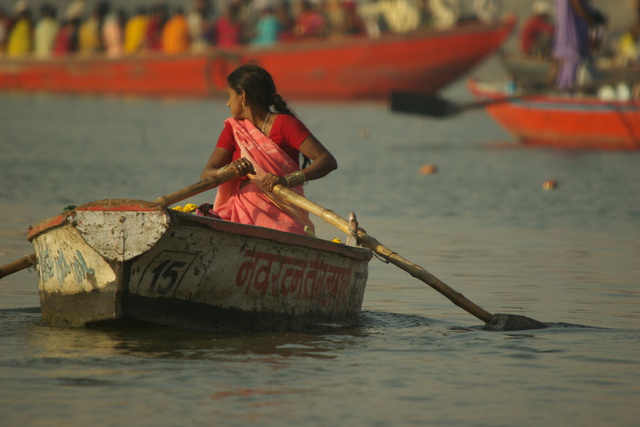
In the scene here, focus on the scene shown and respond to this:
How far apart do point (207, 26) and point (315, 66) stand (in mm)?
3658

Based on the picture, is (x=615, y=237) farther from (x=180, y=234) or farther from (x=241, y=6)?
(x=241, y=6)

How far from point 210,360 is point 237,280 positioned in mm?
598

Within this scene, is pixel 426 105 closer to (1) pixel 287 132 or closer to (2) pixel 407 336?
(1) pixel 287 132

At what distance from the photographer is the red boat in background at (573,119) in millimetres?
20906

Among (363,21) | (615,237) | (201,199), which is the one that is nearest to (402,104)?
(201,199)

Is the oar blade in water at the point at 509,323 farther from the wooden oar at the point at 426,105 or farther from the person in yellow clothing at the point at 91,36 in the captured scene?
the person in yellow clothing at the point at 91,36

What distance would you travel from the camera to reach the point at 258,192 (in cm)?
747

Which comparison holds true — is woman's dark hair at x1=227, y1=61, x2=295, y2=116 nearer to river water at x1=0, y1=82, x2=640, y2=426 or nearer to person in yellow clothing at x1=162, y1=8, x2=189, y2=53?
river water at x1=0, y1=82, x2=640, y2=426

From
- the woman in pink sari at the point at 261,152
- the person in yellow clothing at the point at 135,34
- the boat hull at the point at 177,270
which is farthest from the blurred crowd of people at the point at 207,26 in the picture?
the boat hull at the point at 177,270

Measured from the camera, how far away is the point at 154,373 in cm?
604

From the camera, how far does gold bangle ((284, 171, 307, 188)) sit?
23.9 ft

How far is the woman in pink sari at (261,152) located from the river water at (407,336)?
2.62 ft

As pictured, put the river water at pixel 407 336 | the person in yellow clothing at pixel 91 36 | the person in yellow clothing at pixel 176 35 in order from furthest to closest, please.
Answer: the person in yellow clothing at pixel 91 36
the person in yellow clothing at pixel 176 35
the river water at pixel 407 336

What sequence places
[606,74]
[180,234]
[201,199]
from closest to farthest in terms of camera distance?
[180,234] < [201,199] < [606,74]
